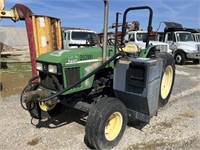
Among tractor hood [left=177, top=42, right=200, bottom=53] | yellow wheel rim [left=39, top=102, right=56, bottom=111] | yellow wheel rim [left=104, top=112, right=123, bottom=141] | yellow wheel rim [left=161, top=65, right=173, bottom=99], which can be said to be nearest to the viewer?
yellow wheel rim [left=104, top=112, right=123, bottom=141]

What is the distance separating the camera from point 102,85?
372 cm

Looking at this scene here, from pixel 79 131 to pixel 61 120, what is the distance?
622 millimetres

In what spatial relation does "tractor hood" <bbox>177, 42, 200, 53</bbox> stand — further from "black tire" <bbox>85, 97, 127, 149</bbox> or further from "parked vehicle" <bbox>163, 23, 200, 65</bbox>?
"black tire" <bbox>85, 97, 127, 149</bbox>

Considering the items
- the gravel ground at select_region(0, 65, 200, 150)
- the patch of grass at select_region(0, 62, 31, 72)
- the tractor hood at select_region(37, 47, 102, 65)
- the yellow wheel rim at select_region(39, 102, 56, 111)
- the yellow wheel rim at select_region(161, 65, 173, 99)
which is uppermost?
the tractor hood at select_region(37, 47, 102, 65)

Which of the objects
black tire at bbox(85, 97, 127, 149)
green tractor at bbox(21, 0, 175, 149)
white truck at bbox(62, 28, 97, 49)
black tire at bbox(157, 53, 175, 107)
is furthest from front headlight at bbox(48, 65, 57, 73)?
white truck at bbox(62, 28, 97, 49)

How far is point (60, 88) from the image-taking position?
319cm

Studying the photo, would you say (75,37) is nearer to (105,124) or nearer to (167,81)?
(167,81)

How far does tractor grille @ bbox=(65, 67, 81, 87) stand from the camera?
10.4 ft

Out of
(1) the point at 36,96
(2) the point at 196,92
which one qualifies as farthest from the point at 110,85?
(2) the point at 196,92

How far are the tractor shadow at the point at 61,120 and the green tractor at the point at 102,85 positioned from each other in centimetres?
72

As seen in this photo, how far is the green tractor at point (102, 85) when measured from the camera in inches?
121

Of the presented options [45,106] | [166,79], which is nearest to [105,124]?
[45,106]

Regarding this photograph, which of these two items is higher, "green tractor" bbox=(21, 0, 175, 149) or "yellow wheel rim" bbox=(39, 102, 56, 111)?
"green tractor" bbox=(21, 0, 175, 149)

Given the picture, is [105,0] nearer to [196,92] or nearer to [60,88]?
[60,88]
